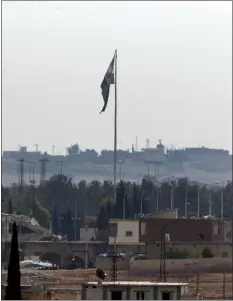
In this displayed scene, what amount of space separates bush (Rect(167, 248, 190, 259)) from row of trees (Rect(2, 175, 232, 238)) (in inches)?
275

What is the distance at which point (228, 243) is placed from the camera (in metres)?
17.5

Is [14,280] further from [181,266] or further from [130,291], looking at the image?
[181,266]

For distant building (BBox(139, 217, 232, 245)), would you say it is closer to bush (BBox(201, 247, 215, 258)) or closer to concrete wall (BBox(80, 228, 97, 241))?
bush (BBox(201, 247, 215, 258))

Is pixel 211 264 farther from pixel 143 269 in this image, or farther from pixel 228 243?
pixel 228 243

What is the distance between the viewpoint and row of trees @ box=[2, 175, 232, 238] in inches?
1014

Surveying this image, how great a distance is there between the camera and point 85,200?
31062mm

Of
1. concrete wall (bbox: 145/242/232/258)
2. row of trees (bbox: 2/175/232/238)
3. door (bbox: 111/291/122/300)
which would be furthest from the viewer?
row of trees (bbox: 2/175/232/238)

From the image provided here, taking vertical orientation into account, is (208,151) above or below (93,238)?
above

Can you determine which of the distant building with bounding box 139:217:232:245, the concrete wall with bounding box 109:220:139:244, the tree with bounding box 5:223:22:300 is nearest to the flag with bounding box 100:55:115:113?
the concrete wall with bounding box 109:220:139:244

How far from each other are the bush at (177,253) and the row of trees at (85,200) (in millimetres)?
6997

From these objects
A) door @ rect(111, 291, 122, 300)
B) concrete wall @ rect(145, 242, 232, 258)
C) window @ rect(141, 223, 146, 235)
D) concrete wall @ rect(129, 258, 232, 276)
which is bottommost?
concrete wall @ rect(129, 258, 232, 276)

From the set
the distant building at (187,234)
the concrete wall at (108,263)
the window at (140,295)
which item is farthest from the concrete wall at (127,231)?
the window at (140,295)

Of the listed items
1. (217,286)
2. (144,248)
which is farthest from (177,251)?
(217,286)

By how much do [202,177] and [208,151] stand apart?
7499 mm
